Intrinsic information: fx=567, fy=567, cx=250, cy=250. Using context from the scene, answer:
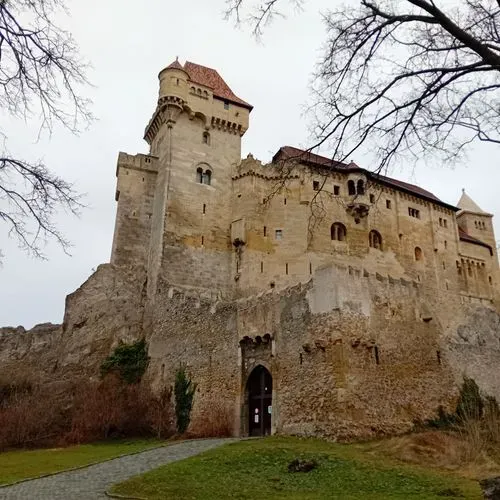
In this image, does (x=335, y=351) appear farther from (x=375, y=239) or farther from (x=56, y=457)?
(x=375, y=239)

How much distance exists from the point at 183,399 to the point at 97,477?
9.79 m

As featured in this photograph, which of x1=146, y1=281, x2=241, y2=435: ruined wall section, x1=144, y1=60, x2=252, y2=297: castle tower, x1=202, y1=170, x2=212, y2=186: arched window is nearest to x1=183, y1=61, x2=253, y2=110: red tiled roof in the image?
x1=144, y1=60, x2=252, y2=297: castle tower

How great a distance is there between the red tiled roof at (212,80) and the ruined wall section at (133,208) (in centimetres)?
688

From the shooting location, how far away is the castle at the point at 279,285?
1944 cm

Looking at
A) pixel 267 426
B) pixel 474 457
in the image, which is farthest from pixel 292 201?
pixel 474 457

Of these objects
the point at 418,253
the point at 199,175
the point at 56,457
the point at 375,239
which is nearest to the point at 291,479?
the point at 56,457

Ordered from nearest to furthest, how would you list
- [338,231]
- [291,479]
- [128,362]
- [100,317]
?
[291,479] < [128,362] < [100,317] < [338,231]

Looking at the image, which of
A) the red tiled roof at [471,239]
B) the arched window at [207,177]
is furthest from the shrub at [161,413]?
the red tiled roof at [471,239]

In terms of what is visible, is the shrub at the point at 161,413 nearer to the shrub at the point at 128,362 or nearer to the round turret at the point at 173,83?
the shrub at the point at 128,362

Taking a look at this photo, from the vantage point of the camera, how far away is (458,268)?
46.5 m

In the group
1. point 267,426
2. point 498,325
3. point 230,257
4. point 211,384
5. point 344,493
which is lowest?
point 344,493

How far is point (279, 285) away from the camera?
119 ft

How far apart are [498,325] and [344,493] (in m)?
17.9

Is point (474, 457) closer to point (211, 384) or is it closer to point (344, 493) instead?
point (344, 493)
